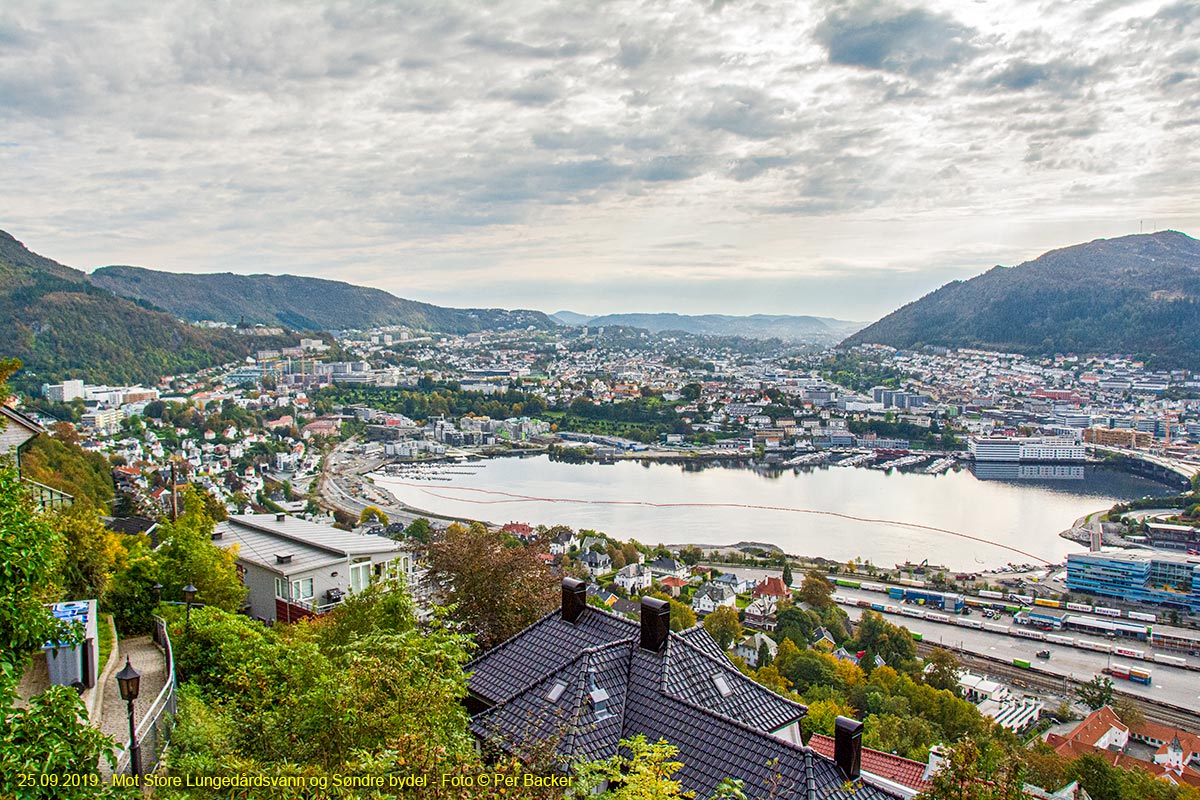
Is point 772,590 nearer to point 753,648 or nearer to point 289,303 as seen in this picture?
point 753,648

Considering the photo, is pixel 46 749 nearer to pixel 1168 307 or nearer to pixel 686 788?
pixel 686 788

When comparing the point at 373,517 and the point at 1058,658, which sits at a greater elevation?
the point at 373,517

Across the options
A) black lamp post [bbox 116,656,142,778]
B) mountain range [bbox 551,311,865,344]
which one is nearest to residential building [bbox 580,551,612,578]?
black lamp post [bbox 116,656,142,778]

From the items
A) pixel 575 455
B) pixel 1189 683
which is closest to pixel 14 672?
pixel 1189 683

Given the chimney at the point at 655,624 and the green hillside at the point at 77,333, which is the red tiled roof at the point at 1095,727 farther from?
the green hillside at the point at 77,333

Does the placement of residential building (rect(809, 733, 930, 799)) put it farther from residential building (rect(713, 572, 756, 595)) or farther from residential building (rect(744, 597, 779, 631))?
residential building (rect(713, 572, 756, 595))

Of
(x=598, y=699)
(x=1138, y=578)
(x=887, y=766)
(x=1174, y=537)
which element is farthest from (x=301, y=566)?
(x=1174, y=537)

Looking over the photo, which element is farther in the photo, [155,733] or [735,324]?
[735,324]
